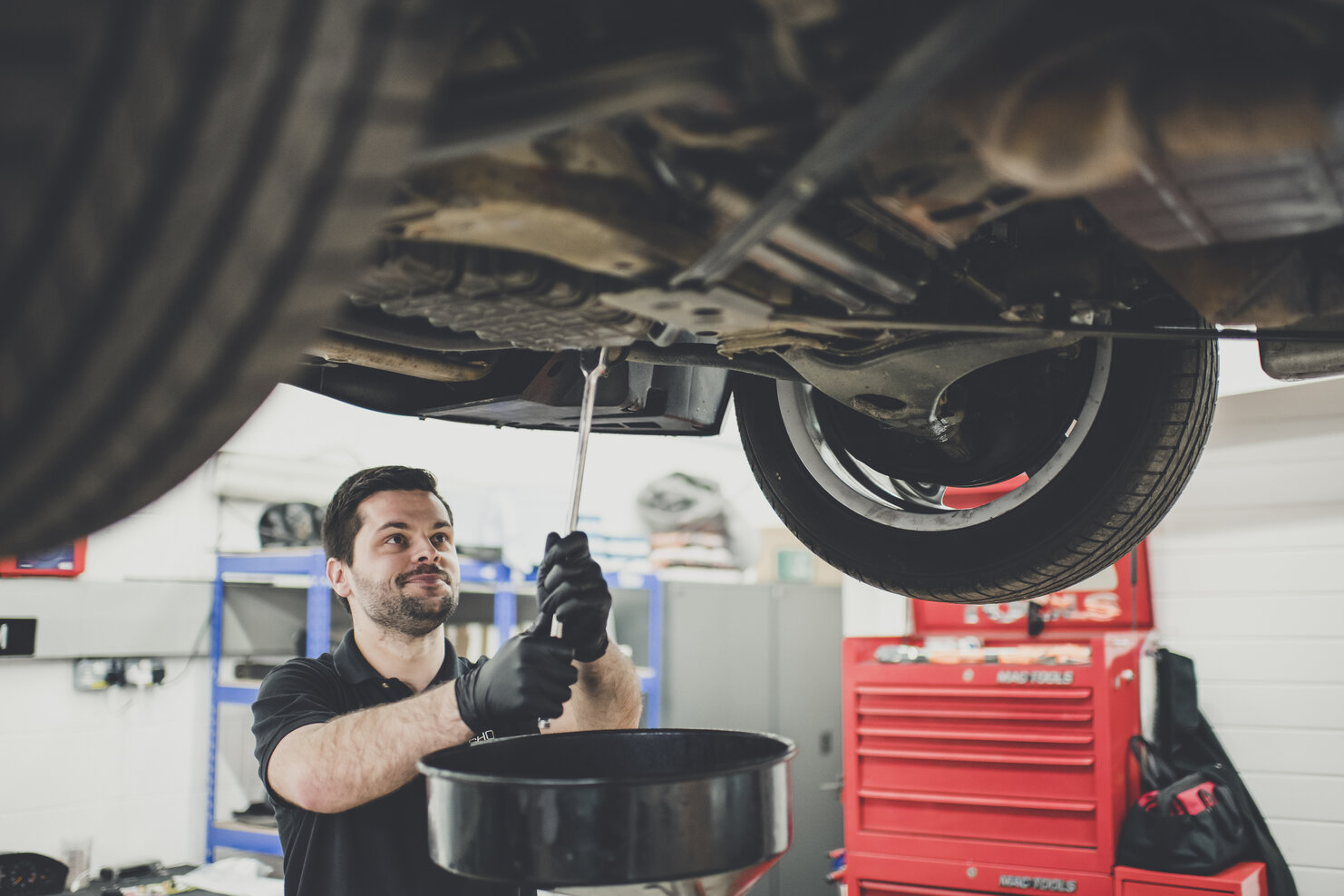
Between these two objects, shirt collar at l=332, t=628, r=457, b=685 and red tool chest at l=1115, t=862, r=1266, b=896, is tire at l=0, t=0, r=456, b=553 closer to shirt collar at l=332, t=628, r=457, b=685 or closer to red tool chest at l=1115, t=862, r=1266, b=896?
shirt collar at l=332, t=628, r=457, b=685

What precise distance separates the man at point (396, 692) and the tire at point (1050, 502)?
375 mm

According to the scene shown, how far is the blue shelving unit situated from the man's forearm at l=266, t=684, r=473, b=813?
1432 mm

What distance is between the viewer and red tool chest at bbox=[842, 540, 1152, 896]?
259 cm

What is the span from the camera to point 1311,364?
42.8 inches

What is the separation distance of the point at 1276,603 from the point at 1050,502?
280 centimetres

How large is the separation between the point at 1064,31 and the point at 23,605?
3.16m

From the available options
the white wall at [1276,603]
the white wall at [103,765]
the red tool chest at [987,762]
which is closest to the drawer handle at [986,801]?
the red tool chest at [987,762]

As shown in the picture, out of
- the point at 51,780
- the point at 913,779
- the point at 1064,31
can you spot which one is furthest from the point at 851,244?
the point at 51,780

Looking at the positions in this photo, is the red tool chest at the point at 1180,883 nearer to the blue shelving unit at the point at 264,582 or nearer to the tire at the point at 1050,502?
the tire at the point at 1050,502

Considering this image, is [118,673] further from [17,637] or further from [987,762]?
[987,762]

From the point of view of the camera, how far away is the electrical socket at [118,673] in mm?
3008

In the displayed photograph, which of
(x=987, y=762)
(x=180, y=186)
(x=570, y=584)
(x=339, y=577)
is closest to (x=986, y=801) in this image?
(x=987, y=762)

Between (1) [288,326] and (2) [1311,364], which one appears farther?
(2) [1311,364]

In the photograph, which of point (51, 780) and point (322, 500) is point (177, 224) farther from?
point (322, 500)
